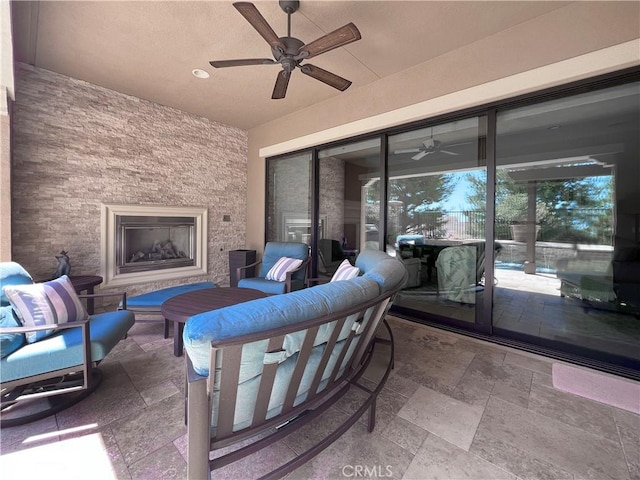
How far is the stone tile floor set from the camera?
4.19ft

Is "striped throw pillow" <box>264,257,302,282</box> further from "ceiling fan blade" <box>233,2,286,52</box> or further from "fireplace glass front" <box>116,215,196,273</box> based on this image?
"ceiling fan blade" <box>233,2,286,52</box>

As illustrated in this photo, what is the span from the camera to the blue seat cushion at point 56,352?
1485 mm

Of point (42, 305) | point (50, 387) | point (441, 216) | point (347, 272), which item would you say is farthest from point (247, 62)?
point (50, 387)

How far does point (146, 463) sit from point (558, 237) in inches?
144

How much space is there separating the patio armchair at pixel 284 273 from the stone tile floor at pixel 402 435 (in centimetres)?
152

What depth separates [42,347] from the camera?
63.0 inches

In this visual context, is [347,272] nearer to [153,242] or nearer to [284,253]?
[284,253]

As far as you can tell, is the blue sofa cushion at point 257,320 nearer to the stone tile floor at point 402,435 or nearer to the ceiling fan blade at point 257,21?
the stone tile floor at point 402,435

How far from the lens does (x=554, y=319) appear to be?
265 cm

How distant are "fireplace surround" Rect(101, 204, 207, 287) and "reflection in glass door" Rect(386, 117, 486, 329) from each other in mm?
3311

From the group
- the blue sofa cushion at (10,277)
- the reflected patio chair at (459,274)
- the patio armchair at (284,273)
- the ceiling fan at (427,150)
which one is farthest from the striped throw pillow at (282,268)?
the blue sofa cushion at (10,277)

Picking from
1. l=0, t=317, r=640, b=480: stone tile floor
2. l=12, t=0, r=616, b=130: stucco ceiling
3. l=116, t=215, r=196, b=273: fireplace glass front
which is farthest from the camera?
l=116, t=215, r=196, b=273: fireplace glass front

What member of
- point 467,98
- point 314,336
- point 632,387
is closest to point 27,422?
point 314,336

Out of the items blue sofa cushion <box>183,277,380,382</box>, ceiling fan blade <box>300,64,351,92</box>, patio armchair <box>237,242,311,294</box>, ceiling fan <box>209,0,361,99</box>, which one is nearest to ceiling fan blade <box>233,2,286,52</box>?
ceiling fan <box>209,0,361,99</box>
